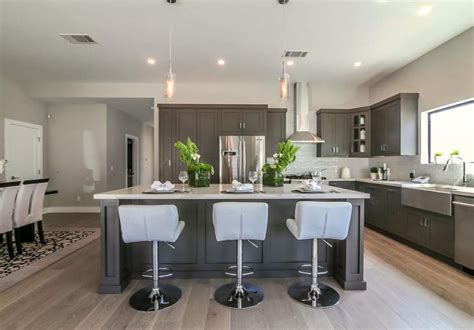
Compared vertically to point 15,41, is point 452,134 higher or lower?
lower

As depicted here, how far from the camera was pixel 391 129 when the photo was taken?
457cm

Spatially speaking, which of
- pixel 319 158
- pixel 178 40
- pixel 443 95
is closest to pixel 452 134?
pixel 443 95

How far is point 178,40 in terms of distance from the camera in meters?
3.60

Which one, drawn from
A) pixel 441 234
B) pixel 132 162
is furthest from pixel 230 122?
pixel 132 162

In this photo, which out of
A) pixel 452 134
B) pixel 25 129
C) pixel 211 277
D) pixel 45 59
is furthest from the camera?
pixel 25 129

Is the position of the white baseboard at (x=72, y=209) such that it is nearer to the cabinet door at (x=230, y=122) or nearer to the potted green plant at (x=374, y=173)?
the cabinet door at (x=230, y=122)

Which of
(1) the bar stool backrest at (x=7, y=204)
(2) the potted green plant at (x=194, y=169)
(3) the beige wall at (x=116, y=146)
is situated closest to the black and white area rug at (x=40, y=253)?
(1) the bar stool backrest at (x=7, y=204)

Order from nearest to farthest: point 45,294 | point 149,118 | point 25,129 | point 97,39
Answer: point 45,294, point 97,39, point 25,129, point 149,118

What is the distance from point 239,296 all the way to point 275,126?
12.6ft

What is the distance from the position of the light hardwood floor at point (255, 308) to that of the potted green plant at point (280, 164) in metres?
1.06

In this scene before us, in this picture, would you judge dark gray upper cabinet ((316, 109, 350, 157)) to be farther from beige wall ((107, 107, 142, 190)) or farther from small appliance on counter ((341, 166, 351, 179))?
beige wall ((107, 107, 142, 190))

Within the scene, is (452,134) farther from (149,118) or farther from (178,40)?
(149,118)

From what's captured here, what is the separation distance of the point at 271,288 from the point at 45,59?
4.96 m

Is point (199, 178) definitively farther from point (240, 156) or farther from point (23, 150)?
point (23, 150)
